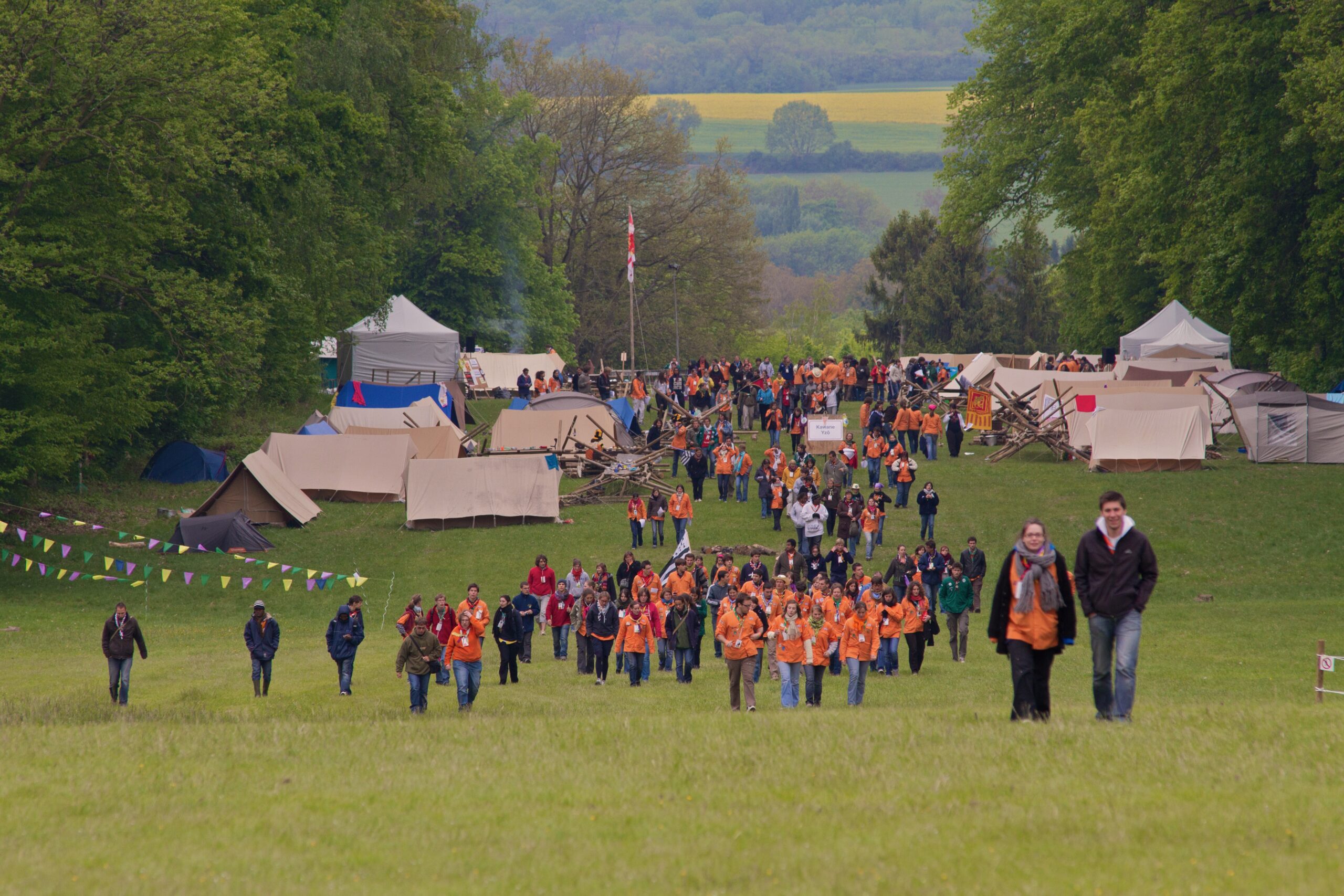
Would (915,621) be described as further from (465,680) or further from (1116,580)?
(1116,580)

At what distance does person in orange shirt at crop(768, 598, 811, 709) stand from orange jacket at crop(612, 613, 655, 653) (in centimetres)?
316

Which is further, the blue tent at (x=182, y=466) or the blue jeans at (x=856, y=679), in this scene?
the blue tent at (x=182, y=466)

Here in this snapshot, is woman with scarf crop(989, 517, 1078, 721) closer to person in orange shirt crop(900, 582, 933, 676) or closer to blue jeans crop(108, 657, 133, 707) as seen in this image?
person in orange shirt crop(900, 582, 933, 676)

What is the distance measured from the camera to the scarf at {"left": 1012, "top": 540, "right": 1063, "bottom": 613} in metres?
9.82

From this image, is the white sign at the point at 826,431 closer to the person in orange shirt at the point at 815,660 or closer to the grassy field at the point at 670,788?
the grassy field at the point at 670,788

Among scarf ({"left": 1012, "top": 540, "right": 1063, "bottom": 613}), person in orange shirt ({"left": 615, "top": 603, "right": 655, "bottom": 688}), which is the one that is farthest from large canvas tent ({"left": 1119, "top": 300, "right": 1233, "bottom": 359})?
scarf ({"left": 1012, "top": 540, "right": 1063, "bottom": 613})

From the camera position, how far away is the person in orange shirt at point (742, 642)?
15477mm

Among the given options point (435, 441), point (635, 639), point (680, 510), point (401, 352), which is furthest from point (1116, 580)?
point (401, 352)

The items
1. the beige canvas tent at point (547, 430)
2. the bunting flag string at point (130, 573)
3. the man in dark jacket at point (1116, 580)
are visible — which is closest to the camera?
the man in dark jacket at point (1116, 580)

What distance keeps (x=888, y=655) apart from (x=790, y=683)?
3780 mm

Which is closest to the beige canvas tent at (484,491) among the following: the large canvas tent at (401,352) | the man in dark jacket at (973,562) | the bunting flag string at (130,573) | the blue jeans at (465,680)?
the bunting flag string at (130,573)

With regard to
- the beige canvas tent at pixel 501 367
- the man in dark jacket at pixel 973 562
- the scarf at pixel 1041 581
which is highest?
the beige canvas tent at pixel 501 367

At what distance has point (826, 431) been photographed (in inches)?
1476

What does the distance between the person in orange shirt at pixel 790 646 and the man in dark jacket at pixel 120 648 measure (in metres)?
8.12
